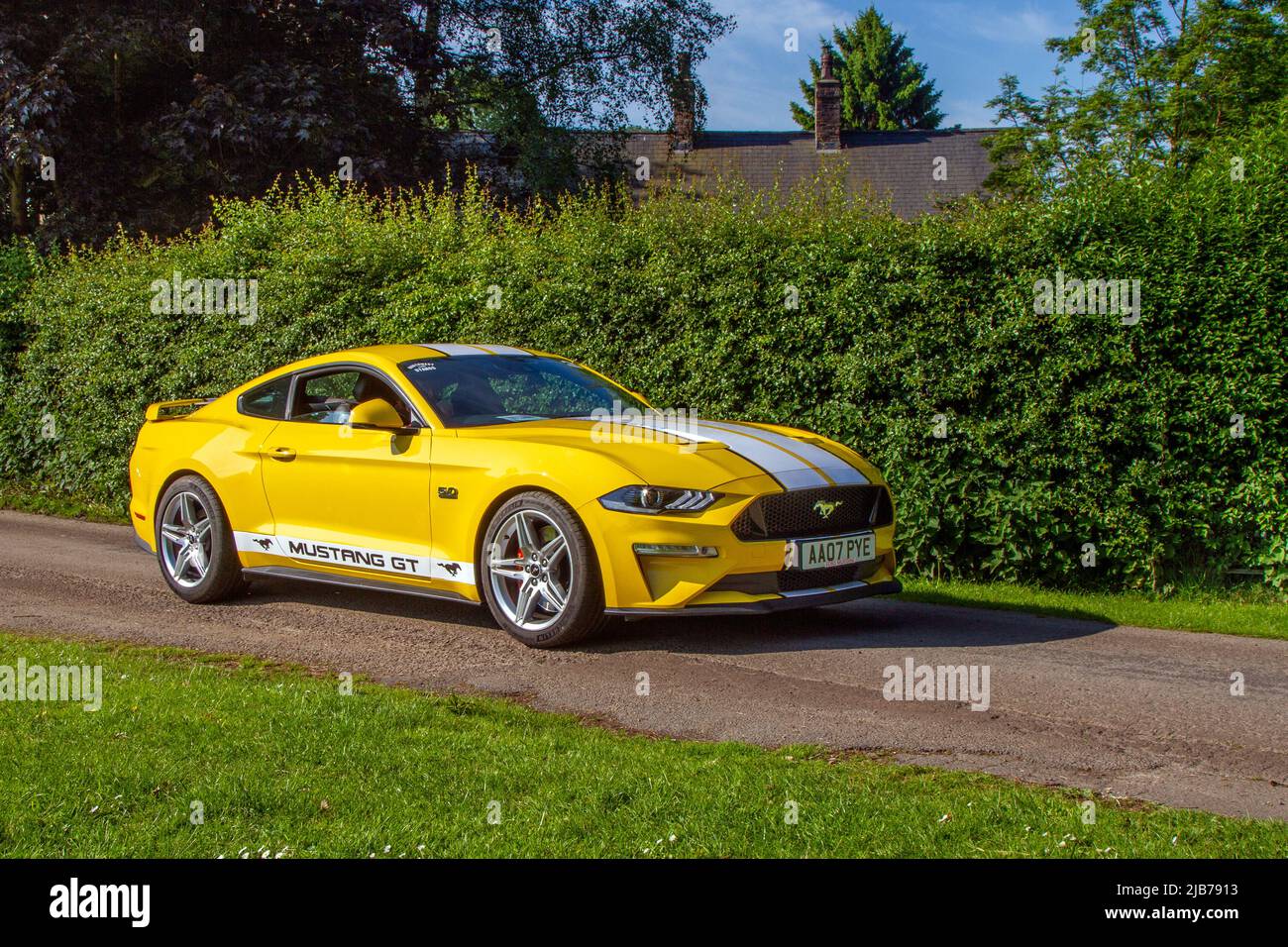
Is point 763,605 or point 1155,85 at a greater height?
point 1155,85

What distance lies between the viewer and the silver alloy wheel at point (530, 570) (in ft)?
23.0

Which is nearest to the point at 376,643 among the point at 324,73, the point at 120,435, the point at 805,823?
the point at 805,823

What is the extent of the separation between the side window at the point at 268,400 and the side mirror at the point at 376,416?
119cm

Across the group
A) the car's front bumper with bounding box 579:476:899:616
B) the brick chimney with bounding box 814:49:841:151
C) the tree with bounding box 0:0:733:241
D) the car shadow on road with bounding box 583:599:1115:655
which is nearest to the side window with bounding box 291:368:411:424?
the car's front bumper with bounding box 579:476:899:616

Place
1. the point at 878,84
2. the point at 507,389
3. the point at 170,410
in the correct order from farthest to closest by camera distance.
Answer: the point at 878,84, the point at 170,410, the point at 507,389

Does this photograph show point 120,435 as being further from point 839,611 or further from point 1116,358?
point 1116,358

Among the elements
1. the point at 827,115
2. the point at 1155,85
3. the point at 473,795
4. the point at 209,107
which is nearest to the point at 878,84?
the point at 827,115

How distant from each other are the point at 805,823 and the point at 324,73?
21.5 meters

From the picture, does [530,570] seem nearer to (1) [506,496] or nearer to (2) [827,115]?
(1) [506,496]

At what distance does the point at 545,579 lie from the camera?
7.05 metres

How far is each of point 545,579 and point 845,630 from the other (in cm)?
191

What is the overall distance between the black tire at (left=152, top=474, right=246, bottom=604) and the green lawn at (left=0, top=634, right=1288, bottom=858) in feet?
9.51

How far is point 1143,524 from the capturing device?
Answer: 29.6ft

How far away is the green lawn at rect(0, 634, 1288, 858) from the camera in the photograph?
12.7 feet
